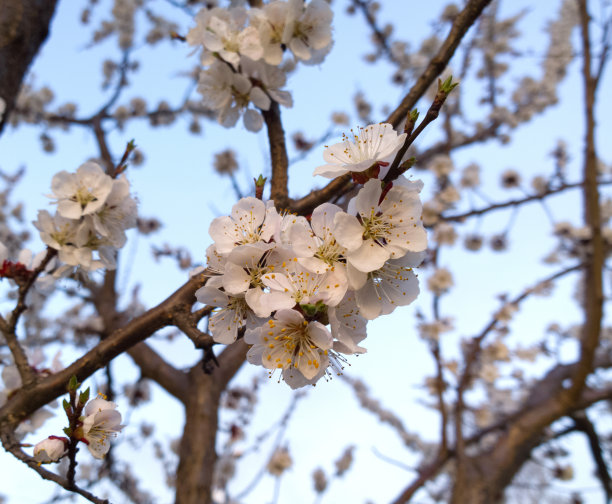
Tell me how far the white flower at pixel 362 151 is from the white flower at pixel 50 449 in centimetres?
77

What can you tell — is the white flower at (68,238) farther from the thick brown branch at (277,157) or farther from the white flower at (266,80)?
the white flower at (266,80)

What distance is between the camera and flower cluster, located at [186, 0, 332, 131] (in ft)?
4.67

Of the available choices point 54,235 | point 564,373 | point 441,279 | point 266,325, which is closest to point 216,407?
point 54,235

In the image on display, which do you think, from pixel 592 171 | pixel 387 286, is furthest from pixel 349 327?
pixel 592 171

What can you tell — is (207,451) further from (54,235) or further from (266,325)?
(266,325)

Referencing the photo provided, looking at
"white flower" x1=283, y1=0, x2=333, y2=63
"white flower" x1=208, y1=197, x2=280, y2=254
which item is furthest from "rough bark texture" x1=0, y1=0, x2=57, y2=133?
"white flower" x1=208, y1=197, x2=280, y2=254

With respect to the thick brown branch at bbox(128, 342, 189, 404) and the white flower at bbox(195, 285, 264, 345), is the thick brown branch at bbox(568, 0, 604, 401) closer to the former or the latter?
the white flower at bbox(195, 285, 264, 345)

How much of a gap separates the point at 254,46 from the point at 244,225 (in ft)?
2.68

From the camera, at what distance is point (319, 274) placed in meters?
0.75

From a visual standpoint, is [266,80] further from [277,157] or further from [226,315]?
[226,315]

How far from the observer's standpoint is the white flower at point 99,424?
35.8 inches

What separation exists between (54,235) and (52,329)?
530cm

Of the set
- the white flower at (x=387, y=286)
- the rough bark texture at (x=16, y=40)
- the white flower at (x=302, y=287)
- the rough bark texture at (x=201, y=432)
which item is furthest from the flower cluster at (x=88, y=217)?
the rough bark texture at (x=201, y=432)

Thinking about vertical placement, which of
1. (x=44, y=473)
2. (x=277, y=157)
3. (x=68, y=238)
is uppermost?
(x=277, y=157)
